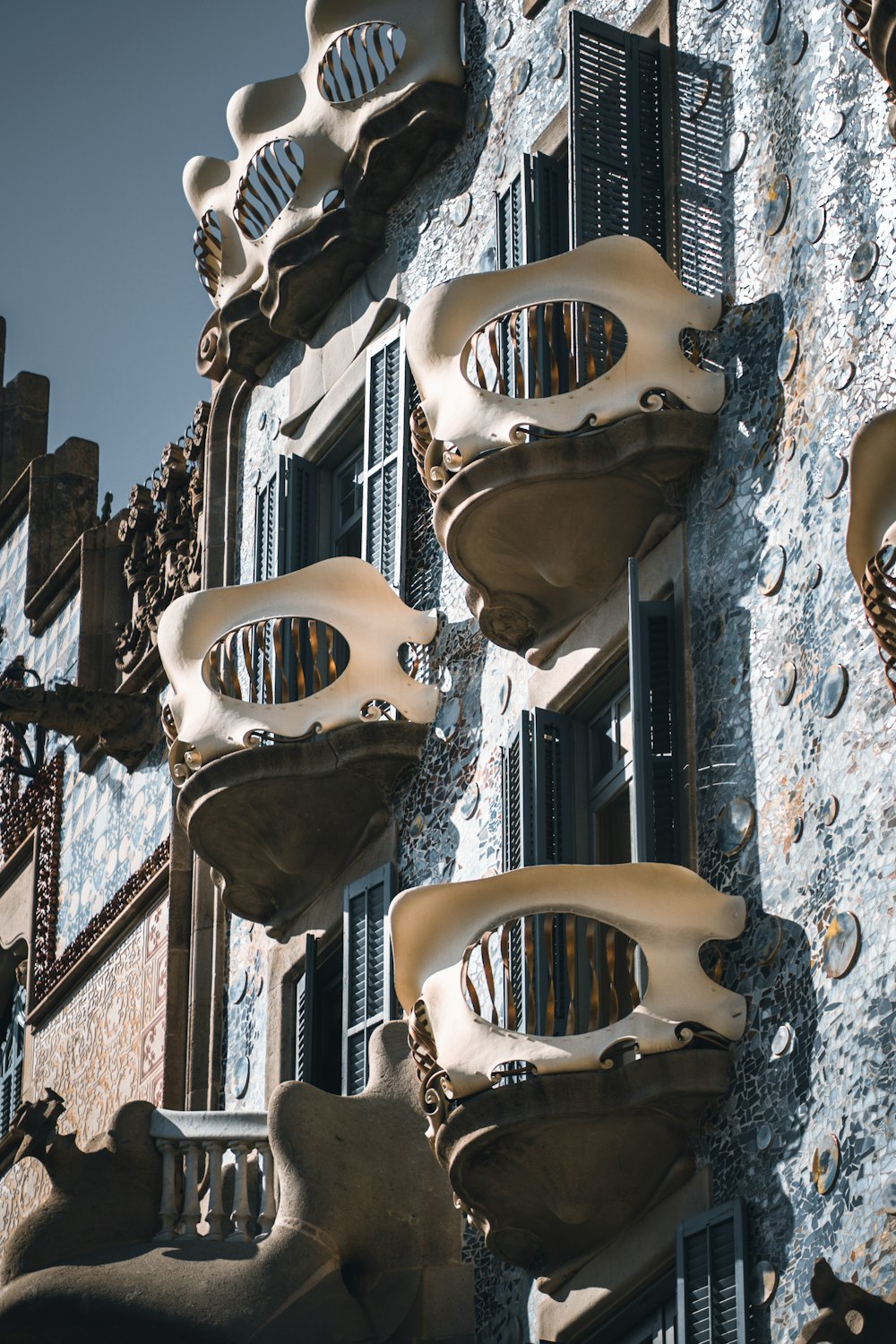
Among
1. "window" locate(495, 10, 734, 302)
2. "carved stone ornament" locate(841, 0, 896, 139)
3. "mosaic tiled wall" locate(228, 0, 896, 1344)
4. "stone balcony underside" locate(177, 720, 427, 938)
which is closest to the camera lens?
"mosaic tiled wall" locate(228, 0, 896, 1344)

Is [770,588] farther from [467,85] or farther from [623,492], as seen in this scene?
[467,85]

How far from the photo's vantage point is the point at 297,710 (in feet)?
48.9

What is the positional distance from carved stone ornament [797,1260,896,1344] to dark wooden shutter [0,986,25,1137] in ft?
38.3

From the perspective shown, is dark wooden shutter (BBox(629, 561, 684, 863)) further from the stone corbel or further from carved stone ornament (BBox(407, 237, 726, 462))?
the stone corbel

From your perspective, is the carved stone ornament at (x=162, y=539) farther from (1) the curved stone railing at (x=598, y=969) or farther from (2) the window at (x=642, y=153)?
(1) the curved stone railing at (x=598, y=969)

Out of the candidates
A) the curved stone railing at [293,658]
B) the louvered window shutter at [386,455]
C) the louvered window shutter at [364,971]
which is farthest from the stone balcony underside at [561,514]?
the louvered window shutter at [386,455]

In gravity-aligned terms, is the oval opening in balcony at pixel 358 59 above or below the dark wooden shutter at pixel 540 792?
above

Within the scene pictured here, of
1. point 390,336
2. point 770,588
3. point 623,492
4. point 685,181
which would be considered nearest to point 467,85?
point 390,336

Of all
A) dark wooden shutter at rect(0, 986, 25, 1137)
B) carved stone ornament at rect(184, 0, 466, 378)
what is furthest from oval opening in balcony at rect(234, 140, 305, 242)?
dark wooden shutter at rect(0, 986, 25, 1137)

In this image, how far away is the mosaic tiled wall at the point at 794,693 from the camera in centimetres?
1084

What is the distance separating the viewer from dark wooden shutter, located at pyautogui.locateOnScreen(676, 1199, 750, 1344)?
11.0 metres

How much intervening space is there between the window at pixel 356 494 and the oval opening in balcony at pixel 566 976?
12.1 feet

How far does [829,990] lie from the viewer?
11023 millimetres

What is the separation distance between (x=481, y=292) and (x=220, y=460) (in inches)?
204
